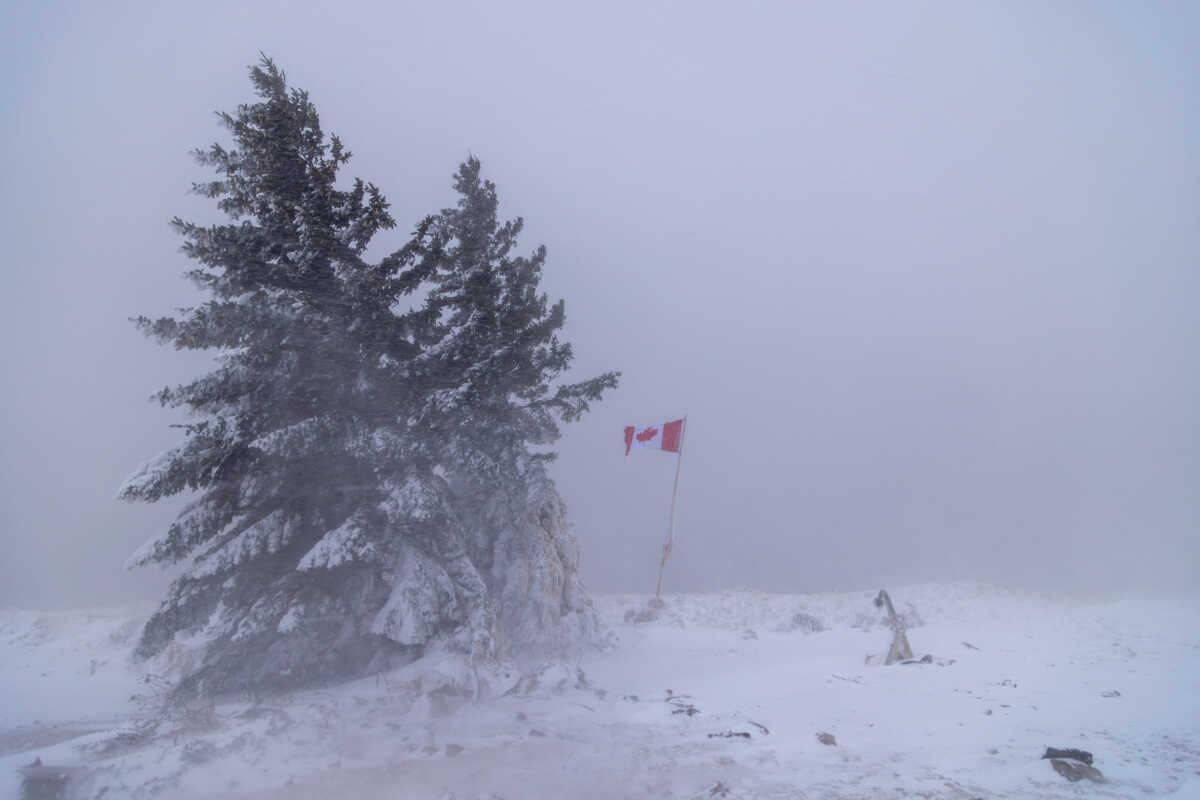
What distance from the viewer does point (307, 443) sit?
9.79m

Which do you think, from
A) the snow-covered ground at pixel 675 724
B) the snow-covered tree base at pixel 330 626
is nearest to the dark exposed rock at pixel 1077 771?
the snow-covered ground at pixel 675 724

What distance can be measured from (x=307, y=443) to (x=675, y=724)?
7722mm

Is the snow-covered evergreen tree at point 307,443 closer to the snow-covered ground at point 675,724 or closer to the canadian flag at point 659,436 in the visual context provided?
the snow-covered ground at point 675,724

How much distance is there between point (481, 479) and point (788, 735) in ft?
25.4

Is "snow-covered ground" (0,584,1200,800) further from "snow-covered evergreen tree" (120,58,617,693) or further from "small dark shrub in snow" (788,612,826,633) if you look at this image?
"small dark shrub in snow" (788,612,826,633)

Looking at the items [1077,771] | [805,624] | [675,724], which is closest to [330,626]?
[675,724]

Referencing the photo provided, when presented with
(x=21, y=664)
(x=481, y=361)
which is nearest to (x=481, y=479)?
(x=481, y=361)

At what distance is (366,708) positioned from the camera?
29.5 feet

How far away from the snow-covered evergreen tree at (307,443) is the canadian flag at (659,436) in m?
8.40

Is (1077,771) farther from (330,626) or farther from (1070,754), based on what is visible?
(330,626)

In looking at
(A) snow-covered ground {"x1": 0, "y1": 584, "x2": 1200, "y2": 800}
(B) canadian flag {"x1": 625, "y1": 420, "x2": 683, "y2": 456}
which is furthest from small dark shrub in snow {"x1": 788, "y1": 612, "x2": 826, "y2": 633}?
(B) canadian flag {"x1": 625, "y1": 420, "x2": 683, "y2": 456}

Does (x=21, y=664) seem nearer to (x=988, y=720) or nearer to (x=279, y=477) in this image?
(x=279, y=477)

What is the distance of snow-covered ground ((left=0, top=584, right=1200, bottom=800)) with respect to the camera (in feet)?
21.1

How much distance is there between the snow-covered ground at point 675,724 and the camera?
21.1ft
